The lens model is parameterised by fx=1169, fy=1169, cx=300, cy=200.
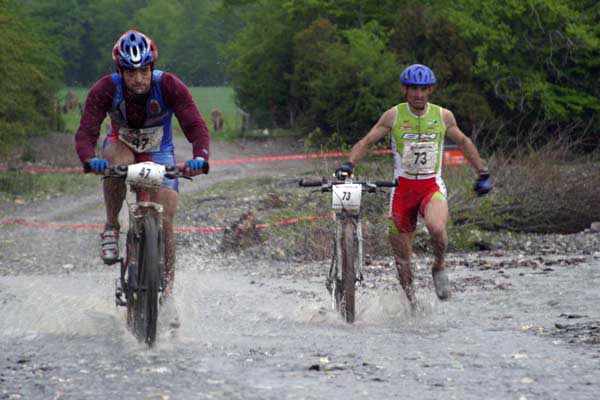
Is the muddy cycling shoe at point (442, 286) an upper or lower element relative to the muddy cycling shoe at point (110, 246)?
lower

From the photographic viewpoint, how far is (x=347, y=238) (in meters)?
9.23

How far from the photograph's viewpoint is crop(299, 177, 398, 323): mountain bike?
30.0ft

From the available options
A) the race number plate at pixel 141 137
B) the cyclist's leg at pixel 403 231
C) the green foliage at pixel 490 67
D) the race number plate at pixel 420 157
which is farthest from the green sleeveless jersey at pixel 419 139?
the green foliage at pixel 490 67

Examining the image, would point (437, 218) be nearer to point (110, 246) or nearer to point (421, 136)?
point (421, 136)

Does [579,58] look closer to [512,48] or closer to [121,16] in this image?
[512,48]

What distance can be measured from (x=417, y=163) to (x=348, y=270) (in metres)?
1.22

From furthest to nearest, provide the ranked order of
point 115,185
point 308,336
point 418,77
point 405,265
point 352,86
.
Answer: point 352,86
point 405,265
point 418,77
point 308,336
point 115,185

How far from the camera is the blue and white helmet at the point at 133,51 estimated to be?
25.4ft

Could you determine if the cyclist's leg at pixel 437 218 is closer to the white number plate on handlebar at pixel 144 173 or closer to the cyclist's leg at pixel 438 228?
the cyclist's leg at pixel 438 228

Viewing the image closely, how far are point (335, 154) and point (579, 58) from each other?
28.0 metres

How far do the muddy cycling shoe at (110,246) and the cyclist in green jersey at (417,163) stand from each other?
215 cm

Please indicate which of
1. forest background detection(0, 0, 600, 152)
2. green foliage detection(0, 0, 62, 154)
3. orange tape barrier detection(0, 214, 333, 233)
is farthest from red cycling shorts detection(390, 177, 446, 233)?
forest background detection(0, 0, 600, 152)

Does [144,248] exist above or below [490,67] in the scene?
below

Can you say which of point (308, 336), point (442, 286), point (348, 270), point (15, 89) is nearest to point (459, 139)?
point (442, 286)
